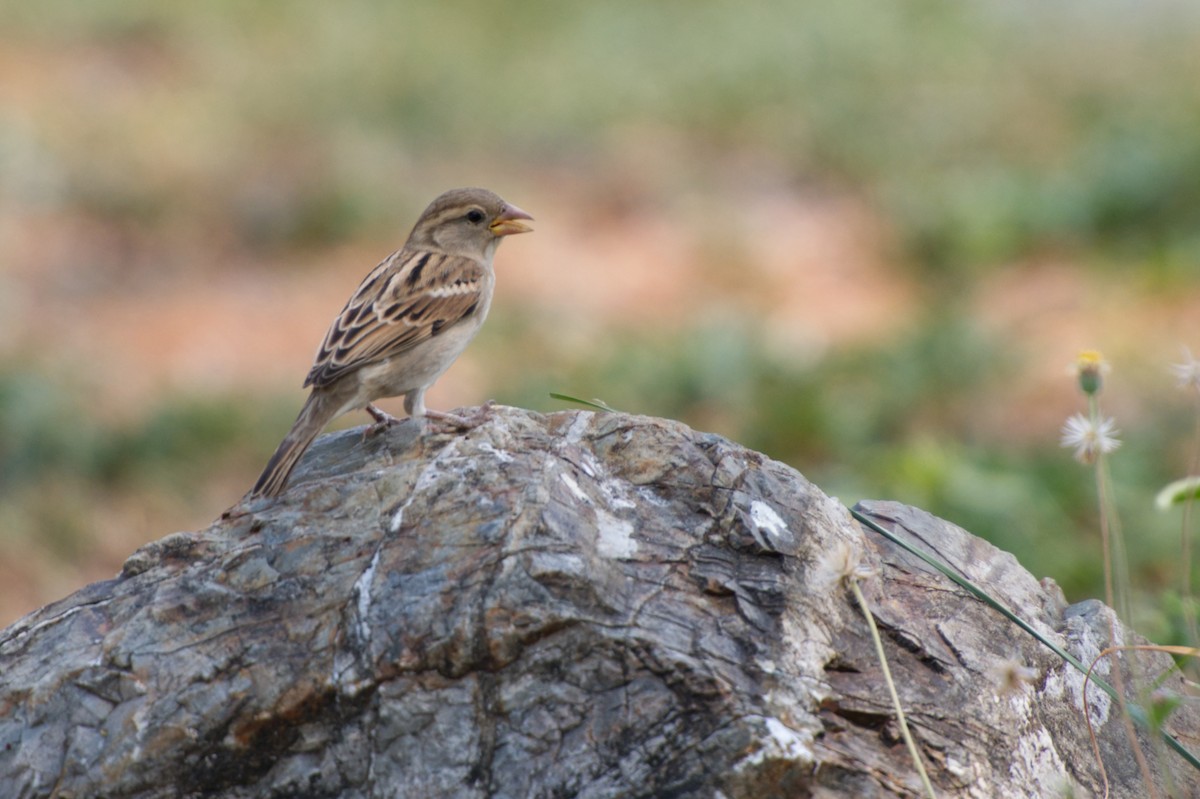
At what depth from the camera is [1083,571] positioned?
6480 mm

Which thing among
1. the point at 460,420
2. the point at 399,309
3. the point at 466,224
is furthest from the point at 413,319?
the point at 460,420

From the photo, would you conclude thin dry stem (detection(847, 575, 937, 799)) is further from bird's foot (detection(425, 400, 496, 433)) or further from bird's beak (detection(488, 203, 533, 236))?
bird's beak (detection(488, 203, 533, 236))

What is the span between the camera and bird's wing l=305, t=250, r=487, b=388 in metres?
5.25

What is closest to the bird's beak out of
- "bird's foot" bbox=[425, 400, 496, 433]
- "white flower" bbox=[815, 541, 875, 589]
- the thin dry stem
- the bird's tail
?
the bird's tail

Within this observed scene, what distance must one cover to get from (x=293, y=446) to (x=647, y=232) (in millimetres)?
9449

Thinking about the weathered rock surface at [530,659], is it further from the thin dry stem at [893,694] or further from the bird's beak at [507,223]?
the bird's beak at [507,223]

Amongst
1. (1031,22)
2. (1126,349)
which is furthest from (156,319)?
(1031,22)

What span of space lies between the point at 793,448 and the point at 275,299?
5.61m

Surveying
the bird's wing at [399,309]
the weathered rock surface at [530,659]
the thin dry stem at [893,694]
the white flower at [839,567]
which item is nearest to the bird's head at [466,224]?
the bird's wing at [399,309]

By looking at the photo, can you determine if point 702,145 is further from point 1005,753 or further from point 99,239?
point 1005,753

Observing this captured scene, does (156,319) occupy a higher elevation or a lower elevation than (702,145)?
lower

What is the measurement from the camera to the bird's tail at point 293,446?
14.1ft

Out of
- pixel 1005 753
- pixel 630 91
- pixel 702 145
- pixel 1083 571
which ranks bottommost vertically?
pixel 1005 753

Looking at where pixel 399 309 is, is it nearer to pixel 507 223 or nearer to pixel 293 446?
pixel 507 223
